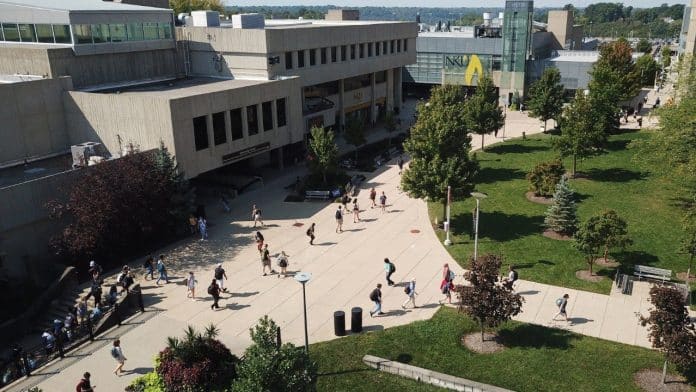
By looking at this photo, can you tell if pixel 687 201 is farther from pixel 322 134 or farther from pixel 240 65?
pixel 240 65

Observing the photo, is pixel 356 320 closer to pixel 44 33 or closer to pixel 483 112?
pixel 44 33

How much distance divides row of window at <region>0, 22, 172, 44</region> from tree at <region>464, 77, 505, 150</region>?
24.6 m

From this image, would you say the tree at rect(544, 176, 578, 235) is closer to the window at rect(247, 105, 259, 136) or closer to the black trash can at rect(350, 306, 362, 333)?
the black trash can at rect(350, 306, 362, 333)

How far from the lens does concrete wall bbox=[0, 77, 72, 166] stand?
31656 mm

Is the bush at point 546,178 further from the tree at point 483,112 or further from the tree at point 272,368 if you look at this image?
the tree at point 272,368

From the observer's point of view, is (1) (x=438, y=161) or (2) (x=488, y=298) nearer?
(2) (x=488, y=298)

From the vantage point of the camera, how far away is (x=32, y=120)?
109ft

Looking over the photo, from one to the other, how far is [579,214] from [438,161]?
9182mm

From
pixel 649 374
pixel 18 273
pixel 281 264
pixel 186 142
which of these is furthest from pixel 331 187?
pixel 649 374

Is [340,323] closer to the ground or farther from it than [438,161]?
closer to the ground

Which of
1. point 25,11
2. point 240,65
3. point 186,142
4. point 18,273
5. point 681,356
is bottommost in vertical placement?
point 18,273

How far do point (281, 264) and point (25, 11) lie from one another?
85.2ft

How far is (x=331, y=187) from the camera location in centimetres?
3828

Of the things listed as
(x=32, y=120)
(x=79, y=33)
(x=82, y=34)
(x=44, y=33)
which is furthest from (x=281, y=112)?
(x=44, y=33)
